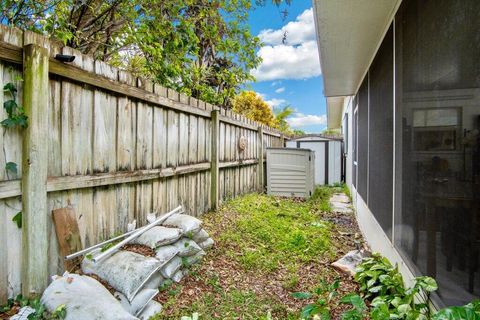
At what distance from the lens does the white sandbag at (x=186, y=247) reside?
2.71 metres

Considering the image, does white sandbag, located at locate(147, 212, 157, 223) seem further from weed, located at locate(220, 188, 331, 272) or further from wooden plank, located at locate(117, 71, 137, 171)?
weed, located at locate(220, 188, 331, 272)

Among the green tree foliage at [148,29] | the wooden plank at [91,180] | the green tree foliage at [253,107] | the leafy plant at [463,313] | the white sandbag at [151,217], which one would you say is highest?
the green tree foliage at [253,107]

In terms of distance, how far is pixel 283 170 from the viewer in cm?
709

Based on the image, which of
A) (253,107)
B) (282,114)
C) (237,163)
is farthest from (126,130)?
(282,114)

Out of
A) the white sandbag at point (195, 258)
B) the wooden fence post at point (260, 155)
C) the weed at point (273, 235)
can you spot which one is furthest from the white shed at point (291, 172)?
→ the white sandbag at point (195, 258)

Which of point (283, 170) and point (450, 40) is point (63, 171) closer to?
point (450, 40)

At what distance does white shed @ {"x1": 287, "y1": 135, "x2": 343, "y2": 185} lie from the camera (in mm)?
9758

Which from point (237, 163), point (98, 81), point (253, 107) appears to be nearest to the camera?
point (98, 81)

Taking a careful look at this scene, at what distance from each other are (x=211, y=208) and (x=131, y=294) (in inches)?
101

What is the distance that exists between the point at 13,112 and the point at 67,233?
2.91ft

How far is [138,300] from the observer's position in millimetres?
2051

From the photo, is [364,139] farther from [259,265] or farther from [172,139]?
[172,139]

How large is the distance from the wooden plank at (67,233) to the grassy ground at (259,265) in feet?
2.46

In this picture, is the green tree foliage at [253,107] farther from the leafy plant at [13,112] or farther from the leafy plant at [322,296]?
the leafy plant at [13,112]
